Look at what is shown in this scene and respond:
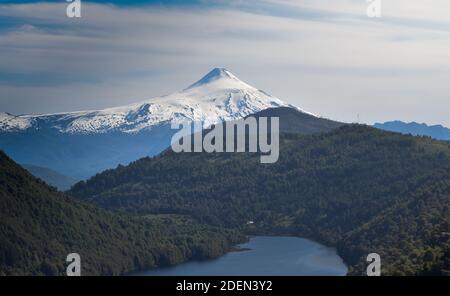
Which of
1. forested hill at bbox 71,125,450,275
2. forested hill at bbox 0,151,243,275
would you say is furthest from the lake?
forested hill at bbox 0,151,243,275

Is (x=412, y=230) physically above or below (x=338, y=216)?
above

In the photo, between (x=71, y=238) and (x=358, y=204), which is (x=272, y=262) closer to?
(x=71, y=238)

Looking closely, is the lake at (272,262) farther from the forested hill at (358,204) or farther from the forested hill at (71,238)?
the forested hill at (71,238)

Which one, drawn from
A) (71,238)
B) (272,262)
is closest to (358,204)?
(272,262)

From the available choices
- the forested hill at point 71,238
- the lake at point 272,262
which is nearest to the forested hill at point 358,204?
the lake at point 272,262

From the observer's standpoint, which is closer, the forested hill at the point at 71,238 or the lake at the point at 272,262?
the lake at the point at 272,262
